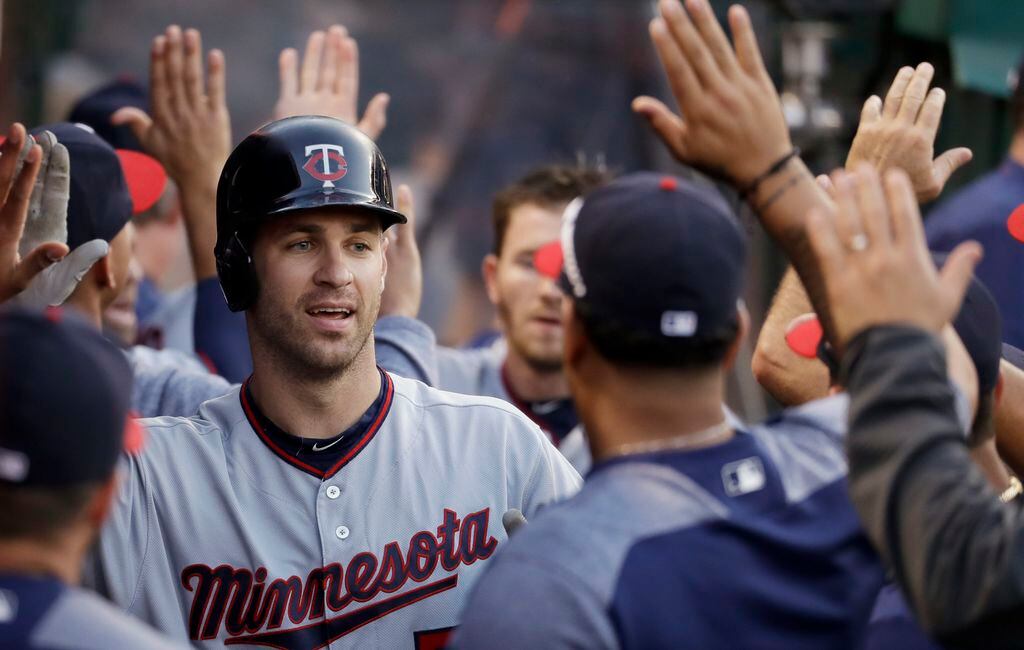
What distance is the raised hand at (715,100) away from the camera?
219 centimetres

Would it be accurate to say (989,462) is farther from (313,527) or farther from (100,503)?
(100,503)

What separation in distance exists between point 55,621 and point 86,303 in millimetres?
1855

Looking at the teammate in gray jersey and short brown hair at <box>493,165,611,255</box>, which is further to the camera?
short brown hair at <box>493,165,611,255</box>

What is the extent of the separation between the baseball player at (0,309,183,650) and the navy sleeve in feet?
6.77

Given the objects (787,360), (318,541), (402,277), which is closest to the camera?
(318,541)

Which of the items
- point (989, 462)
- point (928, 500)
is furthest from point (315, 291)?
point (928, 500)

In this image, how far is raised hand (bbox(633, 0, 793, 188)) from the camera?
7.17 ft

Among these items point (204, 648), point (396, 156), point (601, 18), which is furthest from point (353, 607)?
point (601, 18)

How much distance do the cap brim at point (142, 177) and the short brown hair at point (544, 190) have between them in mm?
1859

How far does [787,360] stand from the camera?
3.07 m

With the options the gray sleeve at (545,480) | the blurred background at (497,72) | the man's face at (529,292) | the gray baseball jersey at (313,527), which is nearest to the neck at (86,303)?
the gray baseball jersey at (313,527)

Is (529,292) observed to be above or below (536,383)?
above

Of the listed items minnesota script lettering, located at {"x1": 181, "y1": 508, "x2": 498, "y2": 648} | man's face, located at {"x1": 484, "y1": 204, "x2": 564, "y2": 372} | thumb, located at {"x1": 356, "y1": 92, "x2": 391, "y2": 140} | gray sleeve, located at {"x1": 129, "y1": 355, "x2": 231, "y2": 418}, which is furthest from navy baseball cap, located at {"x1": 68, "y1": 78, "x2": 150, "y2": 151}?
minnesota script lettering, located at {"x1": 181, "y1": 508, "x2": 498, "y2": 648}

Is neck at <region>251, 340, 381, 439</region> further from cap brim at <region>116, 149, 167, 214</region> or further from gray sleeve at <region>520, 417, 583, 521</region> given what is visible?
cap brim at <region>116, 149, 167, 214</region>
